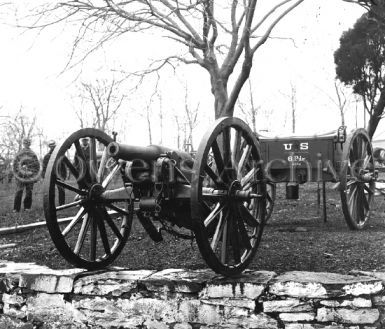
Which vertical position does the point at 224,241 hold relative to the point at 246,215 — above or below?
below

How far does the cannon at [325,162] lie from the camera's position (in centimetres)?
731

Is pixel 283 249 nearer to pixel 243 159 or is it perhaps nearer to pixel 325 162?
pixel 243 159

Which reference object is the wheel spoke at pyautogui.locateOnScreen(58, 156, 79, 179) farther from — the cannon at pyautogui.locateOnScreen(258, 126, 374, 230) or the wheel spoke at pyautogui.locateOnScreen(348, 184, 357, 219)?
the wheel spoke at pyautogui.locateOnScreen(348, 184, 357, 219)

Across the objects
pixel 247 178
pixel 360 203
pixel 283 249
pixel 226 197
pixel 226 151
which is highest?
pixel 226 151

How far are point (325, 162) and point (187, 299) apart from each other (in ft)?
12.4

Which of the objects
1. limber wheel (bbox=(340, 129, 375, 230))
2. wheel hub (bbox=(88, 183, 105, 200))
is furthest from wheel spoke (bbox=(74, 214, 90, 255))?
limber wheel (bbox=(340, 129, 375, 230))

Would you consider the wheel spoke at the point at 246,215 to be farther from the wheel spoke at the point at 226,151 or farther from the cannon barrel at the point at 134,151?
the cannon barrel at the point at 134,151

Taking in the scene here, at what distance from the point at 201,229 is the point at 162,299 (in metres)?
0.89

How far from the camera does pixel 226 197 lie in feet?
14.3

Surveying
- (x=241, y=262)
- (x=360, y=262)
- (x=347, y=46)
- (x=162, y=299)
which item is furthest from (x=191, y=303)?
(x=347, y=46)

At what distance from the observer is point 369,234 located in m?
6.53

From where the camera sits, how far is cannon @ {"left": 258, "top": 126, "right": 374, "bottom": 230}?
731 cm

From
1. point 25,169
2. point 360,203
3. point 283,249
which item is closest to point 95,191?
point 283,249

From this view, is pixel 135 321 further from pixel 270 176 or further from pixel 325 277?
pixel 270 176
